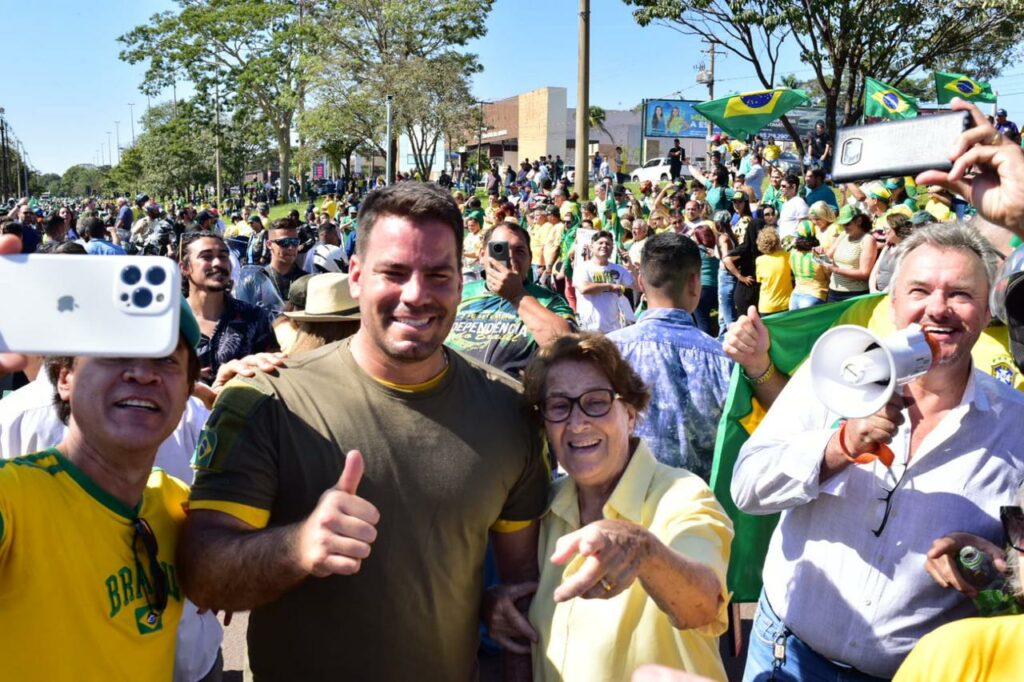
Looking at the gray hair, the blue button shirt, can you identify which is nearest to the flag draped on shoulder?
the blue button shirt

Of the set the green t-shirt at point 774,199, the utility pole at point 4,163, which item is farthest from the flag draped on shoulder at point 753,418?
the utility pole at point 4,163

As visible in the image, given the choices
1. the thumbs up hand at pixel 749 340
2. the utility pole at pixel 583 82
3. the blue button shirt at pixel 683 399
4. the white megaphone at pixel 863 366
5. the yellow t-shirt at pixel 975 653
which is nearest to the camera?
the yellow t-shirt at pixel 975 653

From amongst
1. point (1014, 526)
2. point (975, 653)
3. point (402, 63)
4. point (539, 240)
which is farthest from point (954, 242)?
point (402, 63)

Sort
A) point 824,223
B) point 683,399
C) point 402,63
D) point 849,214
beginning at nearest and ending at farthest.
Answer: point 683,399, point 849,214, point 824,223, point 402,63

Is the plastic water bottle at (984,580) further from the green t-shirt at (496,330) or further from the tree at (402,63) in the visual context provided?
the tree at (402,63)

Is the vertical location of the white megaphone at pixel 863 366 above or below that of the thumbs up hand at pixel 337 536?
above

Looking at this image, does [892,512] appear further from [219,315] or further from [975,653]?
[219,315]

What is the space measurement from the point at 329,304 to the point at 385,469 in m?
1.94

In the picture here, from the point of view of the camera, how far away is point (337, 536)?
5.24ft

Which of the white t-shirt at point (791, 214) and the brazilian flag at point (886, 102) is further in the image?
the white t-shirt at point (791, 214)

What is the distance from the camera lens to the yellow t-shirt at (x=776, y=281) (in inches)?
365

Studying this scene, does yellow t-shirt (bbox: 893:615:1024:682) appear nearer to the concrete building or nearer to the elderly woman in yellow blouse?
the elderly woman in yellow blouse

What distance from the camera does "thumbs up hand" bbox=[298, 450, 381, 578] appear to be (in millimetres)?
1589

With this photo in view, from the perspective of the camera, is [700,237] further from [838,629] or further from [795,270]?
[838,629]
